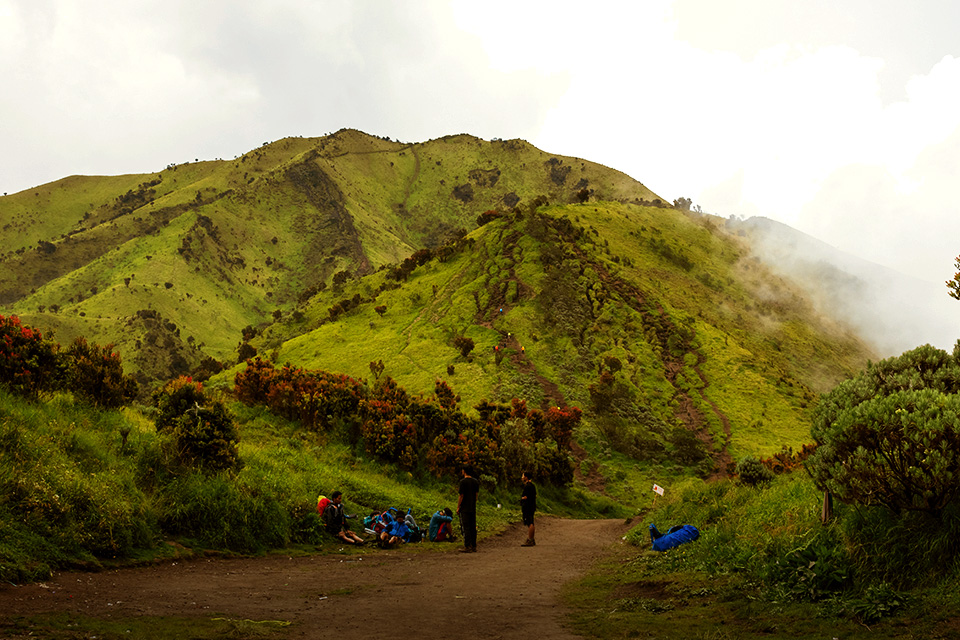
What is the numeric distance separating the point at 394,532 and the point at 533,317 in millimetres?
42875

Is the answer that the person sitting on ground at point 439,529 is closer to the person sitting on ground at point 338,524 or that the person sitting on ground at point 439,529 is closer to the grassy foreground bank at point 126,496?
the grassy foreground bank at point 126,496

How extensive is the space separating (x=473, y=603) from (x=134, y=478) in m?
7.30

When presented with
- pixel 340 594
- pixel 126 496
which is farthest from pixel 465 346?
pixel 340 594

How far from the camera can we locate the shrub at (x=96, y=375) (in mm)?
13984

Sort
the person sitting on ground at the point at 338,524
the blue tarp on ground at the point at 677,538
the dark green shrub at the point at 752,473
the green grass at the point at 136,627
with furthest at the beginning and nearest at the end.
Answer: the dark green shrub at the point at 752,473
the person sitting on ground at the point at 338,524
the blue tarp on ground at the point at 677,538
the green grass at the point at 136,627

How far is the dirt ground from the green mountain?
1234 inches

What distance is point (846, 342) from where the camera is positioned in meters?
76.9

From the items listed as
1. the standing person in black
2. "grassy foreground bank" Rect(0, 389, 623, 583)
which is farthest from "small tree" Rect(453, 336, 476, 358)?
the standing person in black

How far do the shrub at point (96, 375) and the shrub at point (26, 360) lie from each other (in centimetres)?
45

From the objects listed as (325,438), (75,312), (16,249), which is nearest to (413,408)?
(325,438)

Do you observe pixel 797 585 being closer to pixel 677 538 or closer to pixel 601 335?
pixel 677 538

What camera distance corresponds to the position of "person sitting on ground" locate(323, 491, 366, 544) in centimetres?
1364

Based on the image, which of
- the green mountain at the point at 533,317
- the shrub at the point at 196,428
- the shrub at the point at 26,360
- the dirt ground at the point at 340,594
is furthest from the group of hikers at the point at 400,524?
the green mountain at the point at 533,317

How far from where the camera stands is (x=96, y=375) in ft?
46.8
